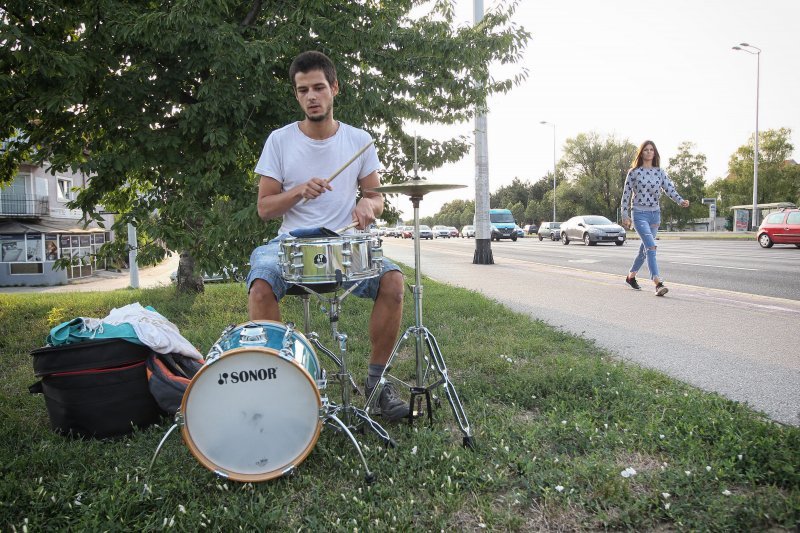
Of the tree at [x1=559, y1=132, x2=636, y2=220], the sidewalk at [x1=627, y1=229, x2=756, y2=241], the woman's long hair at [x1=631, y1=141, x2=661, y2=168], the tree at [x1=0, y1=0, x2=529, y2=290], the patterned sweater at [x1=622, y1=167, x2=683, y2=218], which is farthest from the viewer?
the tree at [x1=559, y1=132, x2=636, y2=220]

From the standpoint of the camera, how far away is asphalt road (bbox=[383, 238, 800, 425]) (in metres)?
4.01

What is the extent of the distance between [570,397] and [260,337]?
2054mm

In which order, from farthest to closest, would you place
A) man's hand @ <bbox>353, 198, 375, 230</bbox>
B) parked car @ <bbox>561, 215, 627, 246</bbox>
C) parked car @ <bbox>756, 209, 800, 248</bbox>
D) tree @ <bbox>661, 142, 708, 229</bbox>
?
tree @ <bbox>661, 142, 708, 229</bbox>, parked car @ <bbox>561, 215, 627, 246</bbox>, parked car @ <bbox>756, 209, 800, 248</bbox>, man's hand @ <bbox>353, 198, 375, 230</bbox>

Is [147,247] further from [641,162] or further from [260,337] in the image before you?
[641,162]

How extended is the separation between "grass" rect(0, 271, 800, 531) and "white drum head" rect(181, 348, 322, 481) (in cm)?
15

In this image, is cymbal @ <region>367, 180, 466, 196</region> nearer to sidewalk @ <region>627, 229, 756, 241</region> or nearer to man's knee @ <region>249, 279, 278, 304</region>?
man's knee @ <region>249, 279, 278, 304</region>

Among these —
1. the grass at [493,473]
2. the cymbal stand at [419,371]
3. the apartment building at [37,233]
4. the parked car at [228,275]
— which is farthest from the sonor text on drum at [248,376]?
the apartment building at [37,233]

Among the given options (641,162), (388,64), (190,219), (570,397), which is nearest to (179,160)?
(190,219)

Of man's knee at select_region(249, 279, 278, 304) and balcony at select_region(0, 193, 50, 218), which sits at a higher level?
balcony at select_region(0, 193, 50, 218)

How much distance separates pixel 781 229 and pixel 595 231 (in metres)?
7.54

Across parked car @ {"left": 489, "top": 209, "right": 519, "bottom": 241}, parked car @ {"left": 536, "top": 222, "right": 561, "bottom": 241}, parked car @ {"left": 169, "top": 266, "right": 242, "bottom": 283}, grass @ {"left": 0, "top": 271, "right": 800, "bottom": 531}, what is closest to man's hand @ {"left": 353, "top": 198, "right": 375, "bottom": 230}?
grass @ {"left": 0, "top": 271, "right": 800, "bottom": 531}

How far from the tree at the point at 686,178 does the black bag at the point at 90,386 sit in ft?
216

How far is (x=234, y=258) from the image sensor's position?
6406 millimetres

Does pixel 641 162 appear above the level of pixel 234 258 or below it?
above
